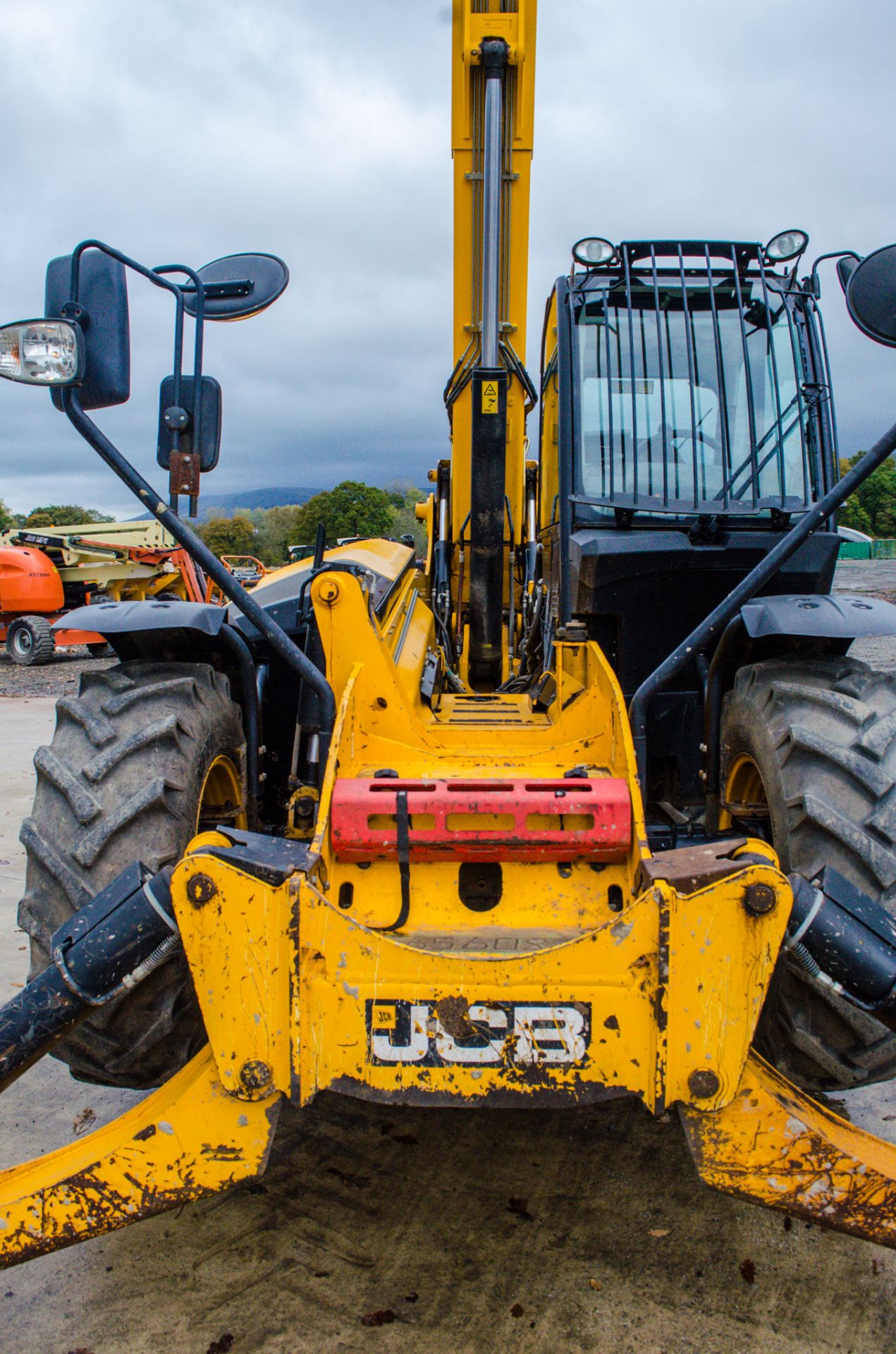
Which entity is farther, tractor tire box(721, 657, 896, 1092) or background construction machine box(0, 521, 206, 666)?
background construction machine box(0, 521, 206, 666)

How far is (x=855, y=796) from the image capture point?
252cm

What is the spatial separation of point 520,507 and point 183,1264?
4435mm

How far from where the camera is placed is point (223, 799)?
11.0 feet

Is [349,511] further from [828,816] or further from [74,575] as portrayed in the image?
[828,816]

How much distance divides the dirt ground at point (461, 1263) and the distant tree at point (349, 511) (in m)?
33.1

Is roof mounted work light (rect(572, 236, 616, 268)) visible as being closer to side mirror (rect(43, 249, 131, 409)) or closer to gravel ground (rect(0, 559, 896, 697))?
side mirror (rect(43, 249, 131, 409))

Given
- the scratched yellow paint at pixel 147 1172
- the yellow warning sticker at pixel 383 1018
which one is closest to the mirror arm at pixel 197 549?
the yellow warning sticker at pixel 383 1018

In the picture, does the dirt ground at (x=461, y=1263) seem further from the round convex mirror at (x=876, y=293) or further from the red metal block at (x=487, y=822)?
the round convex mirror at (x=876, y=293)

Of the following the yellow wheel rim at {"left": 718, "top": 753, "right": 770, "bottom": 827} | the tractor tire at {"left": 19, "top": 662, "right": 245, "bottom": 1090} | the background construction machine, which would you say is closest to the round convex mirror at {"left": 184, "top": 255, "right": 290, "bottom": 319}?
the tractor tire at {"left": 19, "top": 662, "right": 245, "bottom": 1090}

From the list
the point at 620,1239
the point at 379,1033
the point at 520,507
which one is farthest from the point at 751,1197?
the point at 520,507

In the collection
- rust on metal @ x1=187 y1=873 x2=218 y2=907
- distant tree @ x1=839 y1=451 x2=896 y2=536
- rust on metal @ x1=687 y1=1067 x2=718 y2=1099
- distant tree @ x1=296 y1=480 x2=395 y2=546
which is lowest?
rust on metal @ x1=687 y1=1067 x2=718 y2=1099

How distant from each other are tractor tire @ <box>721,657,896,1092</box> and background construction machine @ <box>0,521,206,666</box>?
15.8m

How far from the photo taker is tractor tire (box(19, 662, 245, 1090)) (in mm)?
2492

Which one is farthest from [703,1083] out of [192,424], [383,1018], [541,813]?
[192,424]
